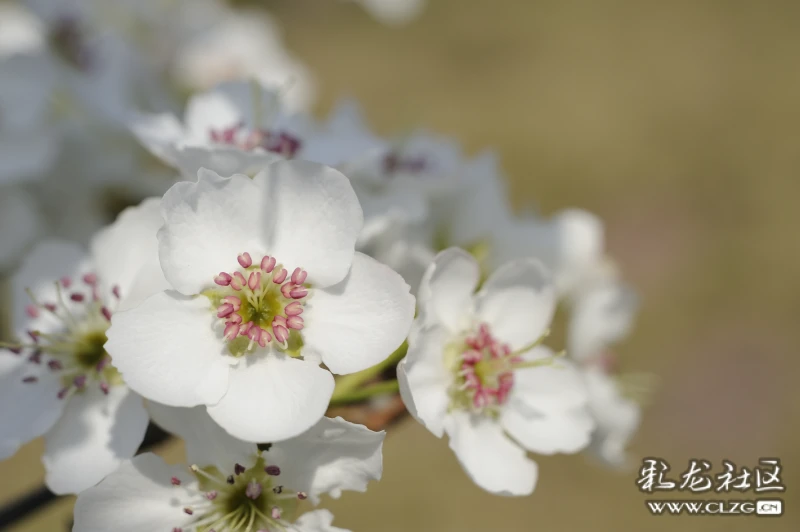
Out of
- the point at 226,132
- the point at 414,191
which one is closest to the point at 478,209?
the point at 414,191

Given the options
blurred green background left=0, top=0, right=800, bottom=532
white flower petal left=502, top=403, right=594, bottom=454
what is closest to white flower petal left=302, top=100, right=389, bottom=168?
white flower petal left=502, top=403, right=594, bottom=454

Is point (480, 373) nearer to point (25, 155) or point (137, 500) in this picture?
point (137, 500)

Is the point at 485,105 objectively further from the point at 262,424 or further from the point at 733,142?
the point at 262,424

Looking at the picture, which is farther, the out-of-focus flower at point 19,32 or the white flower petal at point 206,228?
the out-of-focus flower at point 19,32

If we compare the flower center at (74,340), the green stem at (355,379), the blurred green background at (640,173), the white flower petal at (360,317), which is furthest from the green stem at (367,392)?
the blurred green background at (640,173)

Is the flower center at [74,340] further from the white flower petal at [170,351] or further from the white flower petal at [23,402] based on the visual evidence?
the white flower petal at [170,351]

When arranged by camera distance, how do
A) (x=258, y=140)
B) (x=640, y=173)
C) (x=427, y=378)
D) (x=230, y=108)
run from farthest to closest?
(x=640, y=173) → (x=230, y=108) → (x=258, y=140) → (x=427, y=378)
